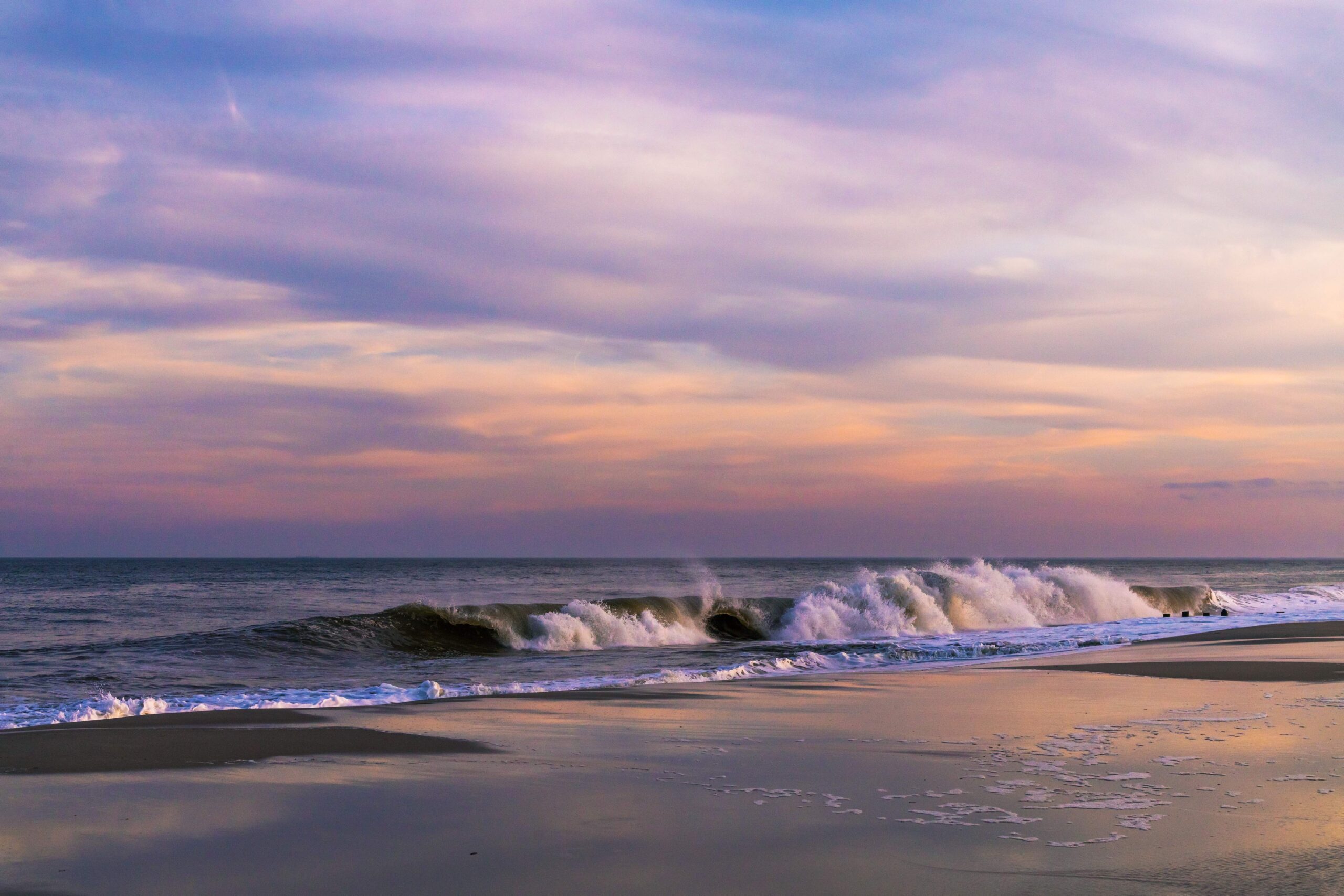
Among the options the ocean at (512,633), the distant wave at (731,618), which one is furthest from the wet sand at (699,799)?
the distant wave at (731,618)

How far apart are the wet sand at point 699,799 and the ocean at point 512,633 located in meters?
3.91

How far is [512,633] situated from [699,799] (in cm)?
1829

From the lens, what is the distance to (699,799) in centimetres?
635

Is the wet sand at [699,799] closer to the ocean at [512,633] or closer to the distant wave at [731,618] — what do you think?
the ocean at [512,633]

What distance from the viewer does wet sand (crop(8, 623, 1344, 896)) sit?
191 inches

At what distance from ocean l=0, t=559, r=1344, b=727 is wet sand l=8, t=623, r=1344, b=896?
12.8 ft

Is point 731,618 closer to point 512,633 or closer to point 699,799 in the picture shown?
point 512,633

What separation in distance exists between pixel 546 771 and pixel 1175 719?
5.70 meters

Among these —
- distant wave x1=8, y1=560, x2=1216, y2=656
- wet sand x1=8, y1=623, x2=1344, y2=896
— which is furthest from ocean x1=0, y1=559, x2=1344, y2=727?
wet sand x1=8, y1=623, x2=1344, y2=896

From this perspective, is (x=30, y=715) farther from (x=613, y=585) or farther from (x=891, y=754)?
(x=613, y=585)

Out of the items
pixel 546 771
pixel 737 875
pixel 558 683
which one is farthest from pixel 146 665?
pixel 737 875

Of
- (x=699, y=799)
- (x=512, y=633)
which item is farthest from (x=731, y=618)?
(x=699, y=799)

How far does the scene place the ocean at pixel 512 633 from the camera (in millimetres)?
14180

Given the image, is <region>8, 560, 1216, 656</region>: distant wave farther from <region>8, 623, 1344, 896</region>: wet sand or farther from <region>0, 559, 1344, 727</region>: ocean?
<region>8, 623, 1344, 896</region>: wet sand
